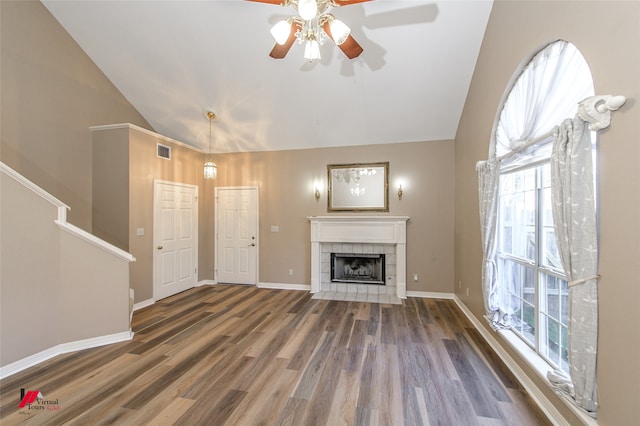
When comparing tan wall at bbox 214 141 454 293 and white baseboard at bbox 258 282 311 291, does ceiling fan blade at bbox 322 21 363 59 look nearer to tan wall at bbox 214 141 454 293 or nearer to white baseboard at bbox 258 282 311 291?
tan wall at bbox 214 141 454 293

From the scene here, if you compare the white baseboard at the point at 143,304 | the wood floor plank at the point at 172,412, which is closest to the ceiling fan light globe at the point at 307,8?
the wood floor plank at the point at 172,412

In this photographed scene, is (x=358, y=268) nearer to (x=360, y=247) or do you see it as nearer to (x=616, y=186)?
(x=360, y=247)

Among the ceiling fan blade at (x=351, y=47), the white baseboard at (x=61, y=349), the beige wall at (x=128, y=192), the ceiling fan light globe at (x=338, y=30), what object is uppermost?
the ceiling fan blade at (x=351, y=47)

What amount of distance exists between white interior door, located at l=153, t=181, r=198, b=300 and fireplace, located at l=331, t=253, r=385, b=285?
288 centimetres

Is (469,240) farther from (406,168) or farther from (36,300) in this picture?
(36,300)

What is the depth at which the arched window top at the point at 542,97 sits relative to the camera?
66.0 inches

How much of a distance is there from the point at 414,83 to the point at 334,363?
149 inches

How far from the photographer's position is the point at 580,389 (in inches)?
58.9

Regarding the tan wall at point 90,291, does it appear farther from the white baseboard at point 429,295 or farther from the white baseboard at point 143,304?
the white baseboard at point 429,295

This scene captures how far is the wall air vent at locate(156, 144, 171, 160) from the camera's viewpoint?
4426mm

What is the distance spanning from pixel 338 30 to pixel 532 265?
2608mm

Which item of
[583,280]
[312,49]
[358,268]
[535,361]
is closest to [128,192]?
[312,49]

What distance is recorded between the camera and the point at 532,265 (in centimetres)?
231

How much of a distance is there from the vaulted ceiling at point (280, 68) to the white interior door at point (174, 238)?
130 cm
